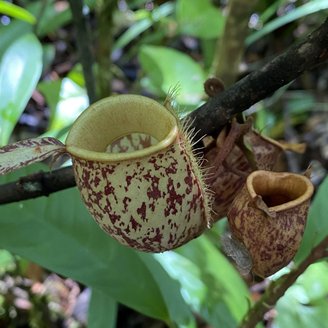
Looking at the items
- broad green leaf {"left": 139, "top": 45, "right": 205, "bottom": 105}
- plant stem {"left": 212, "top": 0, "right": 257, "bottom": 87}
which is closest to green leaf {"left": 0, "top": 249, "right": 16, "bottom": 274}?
broad green leaf {"left": 139, "top": 45, "right": 205, "bottom": 105}

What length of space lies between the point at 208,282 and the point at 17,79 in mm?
648

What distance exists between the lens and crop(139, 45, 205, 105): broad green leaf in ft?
6.21

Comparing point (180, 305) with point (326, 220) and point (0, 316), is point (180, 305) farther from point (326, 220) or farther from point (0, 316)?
point (0, 316)

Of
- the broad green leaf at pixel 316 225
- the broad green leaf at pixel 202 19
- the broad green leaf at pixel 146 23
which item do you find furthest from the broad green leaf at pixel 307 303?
the broad green leaf at pixel 146 23

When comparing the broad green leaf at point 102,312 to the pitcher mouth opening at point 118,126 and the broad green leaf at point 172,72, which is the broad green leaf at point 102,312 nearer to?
the pitcher mouth opening at point 118,126

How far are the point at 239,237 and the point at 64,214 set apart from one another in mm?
532

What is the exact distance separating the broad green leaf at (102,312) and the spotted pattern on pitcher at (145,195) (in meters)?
0.54

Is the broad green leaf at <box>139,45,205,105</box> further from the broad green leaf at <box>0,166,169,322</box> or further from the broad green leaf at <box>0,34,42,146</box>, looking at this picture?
the broad green leaf at <box>0,166,169,322</box>

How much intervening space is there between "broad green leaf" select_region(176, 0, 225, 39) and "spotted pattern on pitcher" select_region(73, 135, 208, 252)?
1.27 meters

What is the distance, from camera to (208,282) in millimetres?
1235

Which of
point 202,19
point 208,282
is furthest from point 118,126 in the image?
point 202,19

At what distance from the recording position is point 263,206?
782mm

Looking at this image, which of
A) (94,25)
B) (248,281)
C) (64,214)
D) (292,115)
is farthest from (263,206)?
(94,25)

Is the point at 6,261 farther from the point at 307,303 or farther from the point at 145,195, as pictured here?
the point at 145,195
